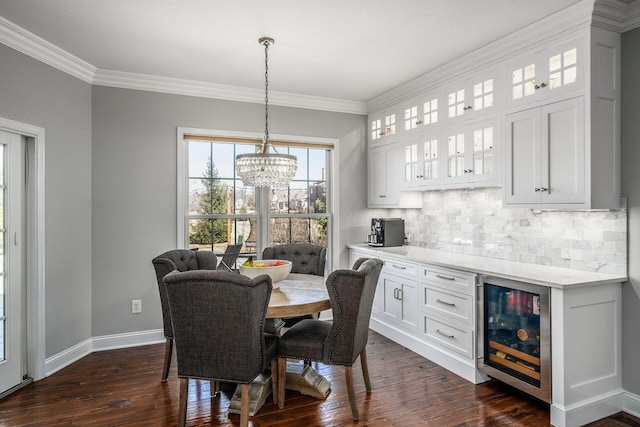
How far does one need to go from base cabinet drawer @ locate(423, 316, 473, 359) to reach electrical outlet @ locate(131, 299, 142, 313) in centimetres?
280

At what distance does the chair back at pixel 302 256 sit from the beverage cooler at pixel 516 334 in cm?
148

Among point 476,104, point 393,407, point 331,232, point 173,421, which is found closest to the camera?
point 173,421

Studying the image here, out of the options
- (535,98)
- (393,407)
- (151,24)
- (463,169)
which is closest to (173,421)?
(393,407)

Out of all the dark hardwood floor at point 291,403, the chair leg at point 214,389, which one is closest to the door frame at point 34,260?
the dark hardwood floor at point 291,403

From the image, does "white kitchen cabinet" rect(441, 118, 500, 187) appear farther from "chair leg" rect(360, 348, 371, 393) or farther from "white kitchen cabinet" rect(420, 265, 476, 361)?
Answer: "chair leg" rect(360, 348, 371, 393)

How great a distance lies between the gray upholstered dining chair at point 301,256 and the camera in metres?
3.80

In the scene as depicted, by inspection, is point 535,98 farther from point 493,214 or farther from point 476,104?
point 493,214

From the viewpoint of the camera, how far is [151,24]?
280 centimetres

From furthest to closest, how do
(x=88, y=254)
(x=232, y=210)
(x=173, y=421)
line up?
(x=232, y=210) → (x=88, y=254) → (x=173, y=421)

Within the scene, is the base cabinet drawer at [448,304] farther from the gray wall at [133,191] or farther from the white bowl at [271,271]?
the gray wall at [133,191]

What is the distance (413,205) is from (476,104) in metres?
1.40

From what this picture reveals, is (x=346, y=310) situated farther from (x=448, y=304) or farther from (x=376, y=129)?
(x=376, y=129)

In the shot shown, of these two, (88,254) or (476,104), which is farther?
(88,254)

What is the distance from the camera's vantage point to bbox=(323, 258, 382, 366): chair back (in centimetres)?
248
